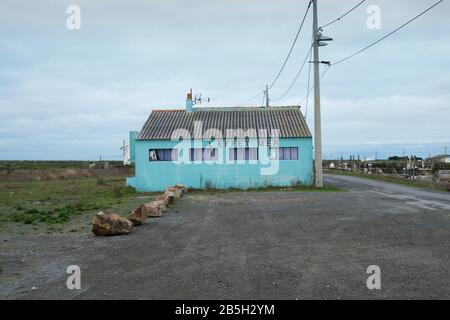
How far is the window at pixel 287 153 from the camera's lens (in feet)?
84.0

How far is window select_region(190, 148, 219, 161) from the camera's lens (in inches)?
1012

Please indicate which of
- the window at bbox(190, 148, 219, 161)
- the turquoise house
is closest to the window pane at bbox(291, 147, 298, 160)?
the turquoise house

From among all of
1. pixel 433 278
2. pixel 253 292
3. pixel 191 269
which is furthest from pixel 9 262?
pixel 433 278

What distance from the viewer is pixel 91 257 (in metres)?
7.51

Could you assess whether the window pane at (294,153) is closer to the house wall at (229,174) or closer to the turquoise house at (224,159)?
the turquoise house at (224,159)

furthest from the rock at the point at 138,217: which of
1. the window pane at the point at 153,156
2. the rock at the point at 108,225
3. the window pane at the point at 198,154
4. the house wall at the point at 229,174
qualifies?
the window pane at the point at 153,156

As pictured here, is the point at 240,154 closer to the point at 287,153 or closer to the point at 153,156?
the point at 287,153

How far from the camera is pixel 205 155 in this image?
1013 inches

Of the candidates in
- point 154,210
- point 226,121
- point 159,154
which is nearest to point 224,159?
point 226,121

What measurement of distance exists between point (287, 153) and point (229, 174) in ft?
12.7

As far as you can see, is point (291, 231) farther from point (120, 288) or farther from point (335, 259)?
point (120, 288)

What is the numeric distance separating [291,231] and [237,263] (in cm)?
336

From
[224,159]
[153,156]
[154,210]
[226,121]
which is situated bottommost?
[154,210]

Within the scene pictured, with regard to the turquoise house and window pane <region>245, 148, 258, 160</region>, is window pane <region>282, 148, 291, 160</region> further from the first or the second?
window pane <region>245, 148, 258, 160</region>
